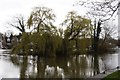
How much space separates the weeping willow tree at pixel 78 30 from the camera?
1719 inches

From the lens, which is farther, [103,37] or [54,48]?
[103,37]

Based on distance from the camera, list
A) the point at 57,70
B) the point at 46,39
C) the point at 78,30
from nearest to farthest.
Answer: the point at 57,70 < the point at 46,39 < the point at 78,30

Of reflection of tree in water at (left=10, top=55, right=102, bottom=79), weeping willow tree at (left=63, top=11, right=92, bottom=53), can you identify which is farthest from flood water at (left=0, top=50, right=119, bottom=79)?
weeping willow tree at (left=63, top=11, right=92, bottom=53)

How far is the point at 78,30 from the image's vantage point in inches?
1770

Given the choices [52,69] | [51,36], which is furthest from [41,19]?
[52,69]

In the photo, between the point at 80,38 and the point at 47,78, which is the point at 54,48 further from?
the point at 47,78

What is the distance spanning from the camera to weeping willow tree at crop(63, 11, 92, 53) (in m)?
43.7

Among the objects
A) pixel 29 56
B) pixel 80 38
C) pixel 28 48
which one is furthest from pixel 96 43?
pixel 28 48

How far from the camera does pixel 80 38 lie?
44375 millimetres

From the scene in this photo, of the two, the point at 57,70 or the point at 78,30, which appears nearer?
the point at 57,70

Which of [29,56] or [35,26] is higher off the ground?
[35,26]

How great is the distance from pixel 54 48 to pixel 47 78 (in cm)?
2045

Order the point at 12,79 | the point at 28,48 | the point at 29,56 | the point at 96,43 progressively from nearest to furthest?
the point at 12,79, the point at 28,48, the point at 29,56, the point at 96,43

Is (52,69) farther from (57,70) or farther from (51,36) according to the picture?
(51,36)
